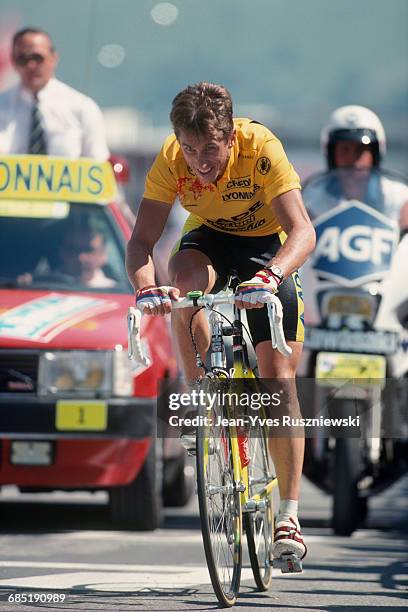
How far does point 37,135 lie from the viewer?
34.1 feet

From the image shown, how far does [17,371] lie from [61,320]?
0.39 meters

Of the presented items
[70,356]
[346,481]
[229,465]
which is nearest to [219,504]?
[229,465]

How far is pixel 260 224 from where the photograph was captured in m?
6.91

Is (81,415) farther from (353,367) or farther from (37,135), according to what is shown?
(37,135)

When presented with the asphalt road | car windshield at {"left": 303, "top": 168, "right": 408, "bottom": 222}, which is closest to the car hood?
the asphalt road

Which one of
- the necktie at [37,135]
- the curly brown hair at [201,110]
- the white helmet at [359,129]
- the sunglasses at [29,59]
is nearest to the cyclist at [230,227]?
the curly brown hair at [201,110]

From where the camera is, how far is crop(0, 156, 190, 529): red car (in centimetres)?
902

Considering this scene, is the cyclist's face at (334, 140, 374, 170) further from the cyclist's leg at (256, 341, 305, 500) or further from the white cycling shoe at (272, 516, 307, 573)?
the white cycling shoe at (272, 516, 307, 573)

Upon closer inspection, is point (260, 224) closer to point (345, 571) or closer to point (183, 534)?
point (345, 571)

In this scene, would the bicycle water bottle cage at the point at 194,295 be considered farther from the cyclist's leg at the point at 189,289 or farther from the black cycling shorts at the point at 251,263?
the black cycling shorts at the point at 251,263

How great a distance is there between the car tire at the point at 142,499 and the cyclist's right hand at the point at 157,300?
121 inches

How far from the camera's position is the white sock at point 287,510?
6.71 m

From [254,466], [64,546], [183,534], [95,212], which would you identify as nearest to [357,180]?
[95,212]

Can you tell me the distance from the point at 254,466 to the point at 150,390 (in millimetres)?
2447
